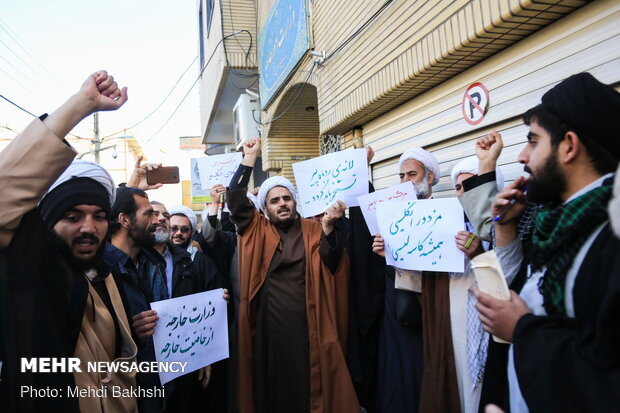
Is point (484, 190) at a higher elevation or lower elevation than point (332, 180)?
lower

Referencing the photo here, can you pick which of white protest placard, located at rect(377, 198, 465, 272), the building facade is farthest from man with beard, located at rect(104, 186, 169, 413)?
the building facade

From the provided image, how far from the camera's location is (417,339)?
247cm

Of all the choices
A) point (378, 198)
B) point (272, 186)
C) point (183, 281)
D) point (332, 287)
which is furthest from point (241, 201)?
point (378, 198)

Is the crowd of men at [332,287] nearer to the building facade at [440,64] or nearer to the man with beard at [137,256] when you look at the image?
the man with beard at [137,256]

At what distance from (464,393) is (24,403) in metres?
1.90

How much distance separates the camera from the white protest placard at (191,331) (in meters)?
2.23

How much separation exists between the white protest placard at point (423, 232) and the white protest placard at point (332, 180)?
1.63ft

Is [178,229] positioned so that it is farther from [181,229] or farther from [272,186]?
[272,186]

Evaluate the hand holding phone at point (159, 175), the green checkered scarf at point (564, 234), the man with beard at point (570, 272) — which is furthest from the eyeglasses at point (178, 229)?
the green checkered scarf at point (564, 234)

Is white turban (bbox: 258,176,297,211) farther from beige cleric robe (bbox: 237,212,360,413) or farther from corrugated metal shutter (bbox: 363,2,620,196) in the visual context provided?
corrugated metal shutter (bbox: 363,2,620,196)

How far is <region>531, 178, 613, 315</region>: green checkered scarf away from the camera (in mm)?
1084

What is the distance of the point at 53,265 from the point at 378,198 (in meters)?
1.85

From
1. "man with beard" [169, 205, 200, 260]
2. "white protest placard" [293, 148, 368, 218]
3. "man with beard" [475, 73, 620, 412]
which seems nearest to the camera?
"man with beard" [475, 73, 620, 412]

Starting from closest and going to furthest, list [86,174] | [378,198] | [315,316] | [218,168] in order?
1. [86,174]
2. [378,198]
3. [315,316]
4. [218,168]
